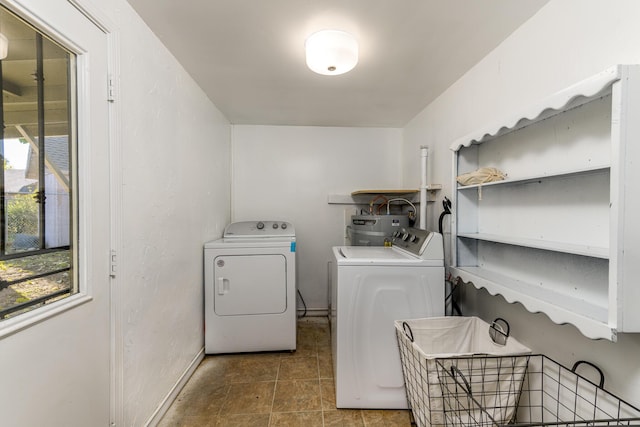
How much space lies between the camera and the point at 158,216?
4.81 feet

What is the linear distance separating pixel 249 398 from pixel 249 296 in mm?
711

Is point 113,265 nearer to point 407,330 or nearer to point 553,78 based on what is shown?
→ point 407,330

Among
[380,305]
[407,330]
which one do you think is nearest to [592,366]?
[407,330]

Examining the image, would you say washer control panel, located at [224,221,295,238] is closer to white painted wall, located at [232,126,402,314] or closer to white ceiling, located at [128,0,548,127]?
white painted wall, located at [232,126,402,314]

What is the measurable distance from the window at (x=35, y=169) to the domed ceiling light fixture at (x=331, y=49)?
1.02 meters

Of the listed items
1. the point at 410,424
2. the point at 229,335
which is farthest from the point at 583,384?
the point at 229,335

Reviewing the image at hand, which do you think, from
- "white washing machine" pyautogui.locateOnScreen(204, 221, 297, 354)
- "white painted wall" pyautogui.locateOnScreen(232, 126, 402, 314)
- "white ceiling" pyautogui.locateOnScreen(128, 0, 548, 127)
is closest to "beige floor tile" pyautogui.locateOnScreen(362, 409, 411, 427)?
"white washing machine" pyautogui.locateOnScreen(204, 221, 297, 354)

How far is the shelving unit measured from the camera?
0.76 meters

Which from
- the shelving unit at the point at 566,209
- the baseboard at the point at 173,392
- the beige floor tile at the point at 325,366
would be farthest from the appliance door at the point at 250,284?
the shelving unit at the point at 566,209

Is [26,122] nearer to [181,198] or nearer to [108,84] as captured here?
[108,84]

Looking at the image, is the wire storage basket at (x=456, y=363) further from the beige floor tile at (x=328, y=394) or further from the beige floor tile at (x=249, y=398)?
the beige floor tile at (x=249, y=398)

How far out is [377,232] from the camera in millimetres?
2297

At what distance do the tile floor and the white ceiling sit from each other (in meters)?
2.15

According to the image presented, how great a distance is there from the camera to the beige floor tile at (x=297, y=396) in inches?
63.7
